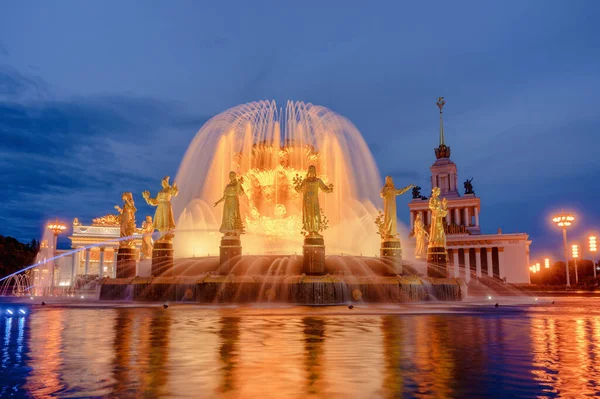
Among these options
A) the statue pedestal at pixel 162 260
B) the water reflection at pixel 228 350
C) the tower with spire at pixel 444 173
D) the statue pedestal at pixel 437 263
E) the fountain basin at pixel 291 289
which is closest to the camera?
the water reflection at pixel 228 350

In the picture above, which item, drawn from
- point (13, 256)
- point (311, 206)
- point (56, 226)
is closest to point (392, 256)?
point (311, 206)

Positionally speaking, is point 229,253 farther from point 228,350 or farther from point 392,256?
point 228,350

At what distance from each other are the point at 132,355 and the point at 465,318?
9465mm

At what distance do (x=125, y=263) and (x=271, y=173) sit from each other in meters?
11.3

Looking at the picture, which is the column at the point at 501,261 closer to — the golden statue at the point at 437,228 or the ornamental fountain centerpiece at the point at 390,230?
the golden statue at the point at 437,228

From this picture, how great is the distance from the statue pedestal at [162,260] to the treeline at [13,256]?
64.5 meters

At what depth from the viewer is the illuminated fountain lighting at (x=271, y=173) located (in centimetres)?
3606

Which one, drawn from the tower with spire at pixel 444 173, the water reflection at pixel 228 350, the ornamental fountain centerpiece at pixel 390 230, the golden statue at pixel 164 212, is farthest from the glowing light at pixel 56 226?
the tower with spire at pixel 444 173

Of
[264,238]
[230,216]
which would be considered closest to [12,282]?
[264,238]

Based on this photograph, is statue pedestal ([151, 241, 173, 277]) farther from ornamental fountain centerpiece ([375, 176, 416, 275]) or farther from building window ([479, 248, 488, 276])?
building window ([479, 248, 488, 276])

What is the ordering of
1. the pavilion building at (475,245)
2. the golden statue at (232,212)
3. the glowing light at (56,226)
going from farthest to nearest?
the pavilion building at (475,245) → the glowing light at (56,226) → the golden statue at (232,212)

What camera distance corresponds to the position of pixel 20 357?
27.0ft

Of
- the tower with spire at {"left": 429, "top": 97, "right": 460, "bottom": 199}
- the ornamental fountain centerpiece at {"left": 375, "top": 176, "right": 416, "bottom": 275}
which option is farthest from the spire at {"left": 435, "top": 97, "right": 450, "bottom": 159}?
the ornamental fountain centerpiece at {"left": 375, "top": 176, "right": 416, "bottom": 275}

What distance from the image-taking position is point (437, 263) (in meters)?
28.7
